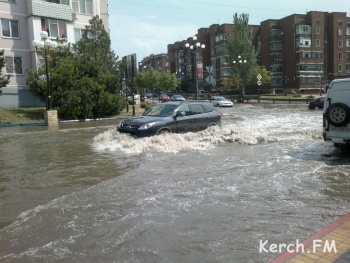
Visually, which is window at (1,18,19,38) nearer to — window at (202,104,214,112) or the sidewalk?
window at (202,104,214,112)

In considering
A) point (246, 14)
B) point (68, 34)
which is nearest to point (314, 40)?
point (246, 14)

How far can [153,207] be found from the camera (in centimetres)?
559

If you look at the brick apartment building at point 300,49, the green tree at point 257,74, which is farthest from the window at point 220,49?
the green tree at point 257,74

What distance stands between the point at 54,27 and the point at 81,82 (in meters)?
11.1

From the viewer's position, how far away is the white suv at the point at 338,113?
29.4 ft

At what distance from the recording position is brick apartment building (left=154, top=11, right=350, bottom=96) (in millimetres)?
72000

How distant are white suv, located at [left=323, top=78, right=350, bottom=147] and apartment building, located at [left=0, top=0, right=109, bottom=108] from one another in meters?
26.3

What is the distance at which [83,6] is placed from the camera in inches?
1478

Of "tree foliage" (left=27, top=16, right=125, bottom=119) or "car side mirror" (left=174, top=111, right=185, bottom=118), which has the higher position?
"tree foliage" (left=27, top=16, right=125, bottom=119)

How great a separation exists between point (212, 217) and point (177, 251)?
3.95 feet

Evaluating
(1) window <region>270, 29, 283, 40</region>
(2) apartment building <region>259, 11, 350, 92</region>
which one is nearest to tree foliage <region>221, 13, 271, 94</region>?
(2) apartment building <region>259, 11, 350, 92</region>

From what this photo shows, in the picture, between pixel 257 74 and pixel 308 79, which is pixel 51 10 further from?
pixel 308 79

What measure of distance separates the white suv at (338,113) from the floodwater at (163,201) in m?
0.68

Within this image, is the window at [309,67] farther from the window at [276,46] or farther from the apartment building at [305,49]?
the window at [276,46]
